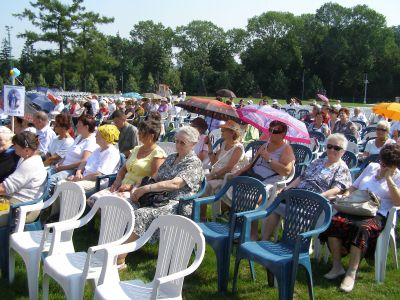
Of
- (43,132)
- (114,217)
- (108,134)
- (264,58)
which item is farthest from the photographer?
(264,58)

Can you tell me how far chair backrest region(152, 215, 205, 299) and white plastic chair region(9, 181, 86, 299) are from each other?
875 mm

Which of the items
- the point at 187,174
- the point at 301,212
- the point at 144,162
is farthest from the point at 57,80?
the point at 301,212

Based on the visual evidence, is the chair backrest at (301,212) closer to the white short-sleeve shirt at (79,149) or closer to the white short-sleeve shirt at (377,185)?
the white short-sleeve shirt at (377,185)

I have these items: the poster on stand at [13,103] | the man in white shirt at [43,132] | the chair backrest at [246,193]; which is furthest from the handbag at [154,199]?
the poster on stand at [13,103]

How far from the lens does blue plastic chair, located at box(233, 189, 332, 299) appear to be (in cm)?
320

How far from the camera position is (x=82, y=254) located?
339cm

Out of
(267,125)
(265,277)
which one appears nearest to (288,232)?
(265,277)

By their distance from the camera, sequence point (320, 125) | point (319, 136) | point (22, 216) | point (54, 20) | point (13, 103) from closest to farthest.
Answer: point (22, 216)
point (13, 103)
point (319, 136)
point (320, 125)
point (54, 20)

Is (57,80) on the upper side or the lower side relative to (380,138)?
upper

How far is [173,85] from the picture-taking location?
5972 centimetres

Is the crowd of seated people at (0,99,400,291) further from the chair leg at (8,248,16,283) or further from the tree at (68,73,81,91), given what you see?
the tree at (68,73,81,91)

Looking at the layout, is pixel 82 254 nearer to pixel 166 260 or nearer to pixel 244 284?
pixel 166 260

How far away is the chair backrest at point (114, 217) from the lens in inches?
127

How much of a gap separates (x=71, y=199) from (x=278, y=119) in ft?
8.07
